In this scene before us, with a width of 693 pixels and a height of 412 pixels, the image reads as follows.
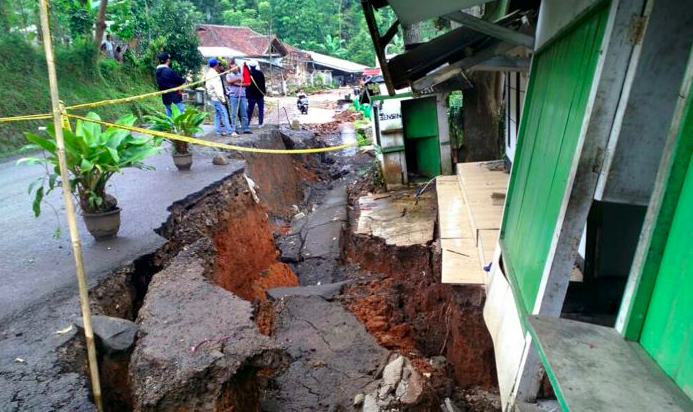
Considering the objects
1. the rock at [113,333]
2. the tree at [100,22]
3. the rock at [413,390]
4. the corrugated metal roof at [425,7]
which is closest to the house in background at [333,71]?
the tree at [100,22]

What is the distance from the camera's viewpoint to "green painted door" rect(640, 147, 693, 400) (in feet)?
4.11

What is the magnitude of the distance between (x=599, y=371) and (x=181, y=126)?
6.87 metres

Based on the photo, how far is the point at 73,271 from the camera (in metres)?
3.88

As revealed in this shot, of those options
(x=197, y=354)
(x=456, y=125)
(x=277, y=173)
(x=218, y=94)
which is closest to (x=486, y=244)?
(x=197, y=354)

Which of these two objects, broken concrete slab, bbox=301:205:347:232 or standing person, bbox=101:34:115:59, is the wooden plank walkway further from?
standing person, bbox=101:34:115:59

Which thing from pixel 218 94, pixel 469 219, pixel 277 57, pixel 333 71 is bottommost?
pixel 469 219

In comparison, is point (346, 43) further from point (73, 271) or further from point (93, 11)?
point (73, 271)

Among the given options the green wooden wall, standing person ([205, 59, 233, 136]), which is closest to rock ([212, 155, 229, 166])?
standing person ([205, 59, 233, 136])

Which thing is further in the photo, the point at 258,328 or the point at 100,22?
the point at 100,22

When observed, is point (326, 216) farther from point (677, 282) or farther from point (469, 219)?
point (677, 282)

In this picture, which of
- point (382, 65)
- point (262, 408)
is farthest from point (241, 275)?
point (382, 65)

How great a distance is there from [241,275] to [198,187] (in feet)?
4.91

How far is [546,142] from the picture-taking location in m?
2.57

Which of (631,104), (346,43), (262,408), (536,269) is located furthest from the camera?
(346,43)
